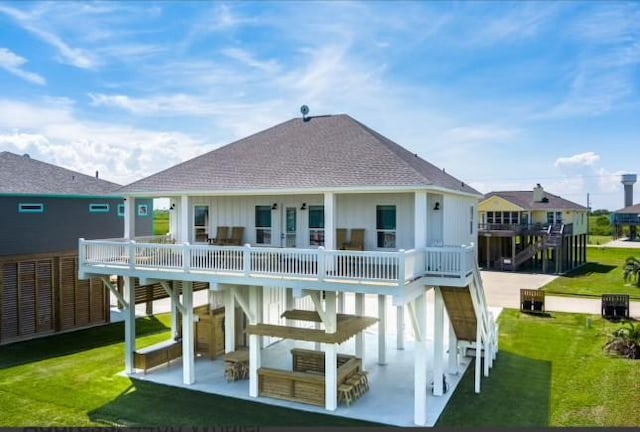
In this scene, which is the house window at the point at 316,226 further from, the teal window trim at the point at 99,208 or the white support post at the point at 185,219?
the teal window trim at the point at 99,208

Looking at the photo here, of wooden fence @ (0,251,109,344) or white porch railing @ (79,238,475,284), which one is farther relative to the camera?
wooden fence @ (0,251,109,344)

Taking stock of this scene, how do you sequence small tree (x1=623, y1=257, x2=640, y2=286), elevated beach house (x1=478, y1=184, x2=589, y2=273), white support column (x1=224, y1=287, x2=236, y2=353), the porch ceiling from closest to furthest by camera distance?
the porch ceiling → white support column (x1=224, y1=287, x2=236, y2=353) → small tree (x1=623, y1=257, x2=640, y2=286) → elevated beach house (x1=478, y1=184, x2=589, y2=273)

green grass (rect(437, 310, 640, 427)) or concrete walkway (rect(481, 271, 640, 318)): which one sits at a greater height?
concrete walkway (rect(481, 271, 640, 318))

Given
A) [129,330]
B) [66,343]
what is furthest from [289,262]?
[66,343]

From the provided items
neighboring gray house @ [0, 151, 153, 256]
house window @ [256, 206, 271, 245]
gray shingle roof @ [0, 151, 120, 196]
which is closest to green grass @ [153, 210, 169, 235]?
gray shingle roof @ [0, 151, 120, 196]

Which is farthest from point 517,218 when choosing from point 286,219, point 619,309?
point 286,219

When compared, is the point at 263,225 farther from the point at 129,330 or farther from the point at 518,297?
the point at 518,297

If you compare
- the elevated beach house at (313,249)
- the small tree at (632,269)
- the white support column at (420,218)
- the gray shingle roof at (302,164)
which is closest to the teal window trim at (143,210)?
the elevated beach house at (313,249)

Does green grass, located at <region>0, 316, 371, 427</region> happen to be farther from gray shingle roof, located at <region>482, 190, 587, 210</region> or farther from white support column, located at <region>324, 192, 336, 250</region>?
gray shingle roof, located at <region>482, 190, 587, 210</region>

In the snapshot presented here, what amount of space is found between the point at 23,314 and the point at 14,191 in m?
4.48

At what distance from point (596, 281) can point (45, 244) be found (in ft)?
103

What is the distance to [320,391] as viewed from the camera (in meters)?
12.2

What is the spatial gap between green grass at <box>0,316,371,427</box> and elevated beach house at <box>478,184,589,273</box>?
96.9 ft

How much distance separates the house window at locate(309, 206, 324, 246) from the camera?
45.9ft
